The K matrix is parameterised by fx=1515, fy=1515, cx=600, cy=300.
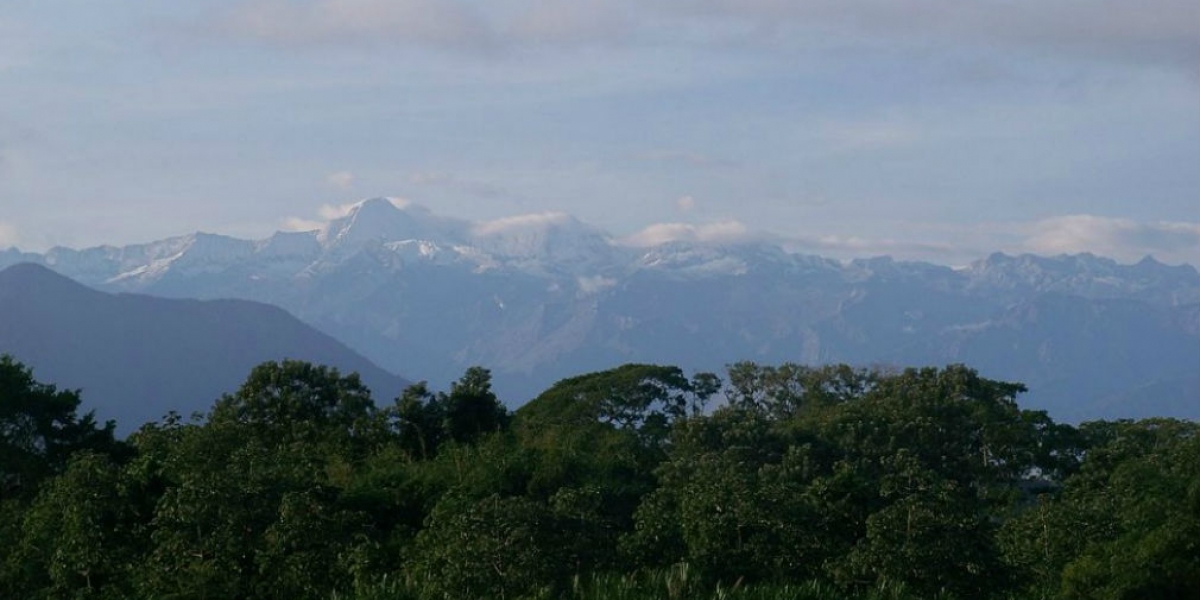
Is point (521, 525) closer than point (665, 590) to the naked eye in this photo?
No

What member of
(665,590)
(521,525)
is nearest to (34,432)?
(521,525)

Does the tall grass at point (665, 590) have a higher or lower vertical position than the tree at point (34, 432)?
lower

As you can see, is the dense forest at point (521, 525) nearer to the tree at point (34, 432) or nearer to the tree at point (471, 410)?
the tree at point (34, 432)

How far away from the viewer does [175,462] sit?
29047mm

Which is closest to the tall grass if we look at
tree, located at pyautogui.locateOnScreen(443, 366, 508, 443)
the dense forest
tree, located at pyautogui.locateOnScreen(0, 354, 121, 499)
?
the dense forest

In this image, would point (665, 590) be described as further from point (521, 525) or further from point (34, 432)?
point (34, 432)

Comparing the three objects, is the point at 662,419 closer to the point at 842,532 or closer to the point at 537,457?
the point at 537,457

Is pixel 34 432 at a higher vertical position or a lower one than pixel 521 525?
higher

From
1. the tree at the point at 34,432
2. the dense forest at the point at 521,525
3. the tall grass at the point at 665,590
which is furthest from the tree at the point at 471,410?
the tall grass at the point at 665,590

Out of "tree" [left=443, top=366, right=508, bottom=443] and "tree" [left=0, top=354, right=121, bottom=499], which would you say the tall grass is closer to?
"tree" [left=0, top=354, right=121, bottom=499]

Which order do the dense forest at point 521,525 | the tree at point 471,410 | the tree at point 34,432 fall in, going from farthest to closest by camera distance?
1. the tree at point 471,410
2. the tree at point 34,432
3. the dense forest at point 521,525

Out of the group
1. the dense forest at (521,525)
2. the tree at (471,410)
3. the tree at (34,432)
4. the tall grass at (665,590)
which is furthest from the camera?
the tree at (471,410)

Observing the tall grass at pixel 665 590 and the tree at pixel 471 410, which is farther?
the tree at pixel 471 410

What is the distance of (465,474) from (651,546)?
20.2 feet
